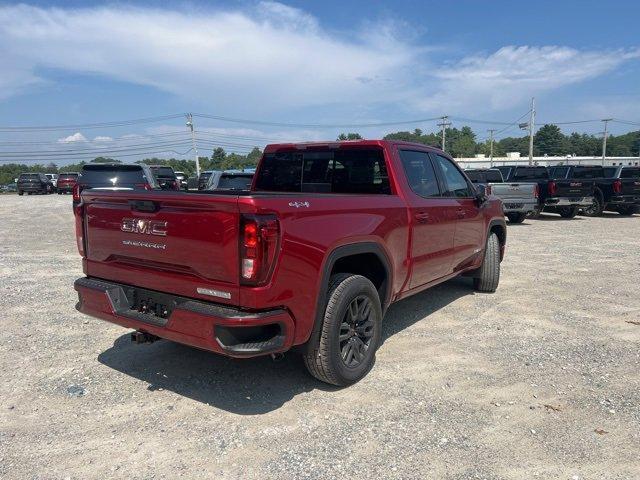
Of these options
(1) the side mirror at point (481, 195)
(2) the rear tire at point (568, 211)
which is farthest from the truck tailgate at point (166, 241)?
(2) the rear tire at point (568, 211)

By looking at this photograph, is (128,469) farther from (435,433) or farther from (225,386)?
(435,433)

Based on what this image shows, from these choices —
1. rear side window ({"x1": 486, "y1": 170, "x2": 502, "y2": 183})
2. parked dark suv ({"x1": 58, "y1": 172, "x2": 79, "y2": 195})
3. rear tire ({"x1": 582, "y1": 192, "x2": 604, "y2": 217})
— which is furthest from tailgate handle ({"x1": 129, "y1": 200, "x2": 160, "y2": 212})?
parked dark suv ({"x1": 58, "y1": 172, "x2": 79, "y2": 195})

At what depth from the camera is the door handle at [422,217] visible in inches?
182

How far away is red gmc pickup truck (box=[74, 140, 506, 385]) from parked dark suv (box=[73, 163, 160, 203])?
7.66 metres

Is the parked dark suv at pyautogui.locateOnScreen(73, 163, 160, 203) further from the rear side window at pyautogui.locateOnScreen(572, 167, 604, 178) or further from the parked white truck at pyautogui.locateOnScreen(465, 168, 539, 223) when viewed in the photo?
the rear side window at pyautogui.locateOnScreen(572, 167, 604, 178)

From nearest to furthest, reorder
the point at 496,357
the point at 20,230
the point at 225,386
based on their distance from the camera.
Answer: the point at 225,386 < the point at 496,357 < the point at 20,230

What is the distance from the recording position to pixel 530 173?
60.6 ft

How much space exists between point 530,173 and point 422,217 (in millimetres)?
15493

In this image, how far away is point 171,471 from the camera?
2838 mm

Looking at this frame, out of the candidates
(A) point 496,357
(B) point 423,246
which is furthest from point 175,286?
(A) point 496,357

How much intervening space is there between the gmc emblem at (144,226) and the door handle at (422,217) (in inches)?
90.4

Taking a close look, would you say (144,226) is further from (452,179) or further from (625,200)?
(625,200)

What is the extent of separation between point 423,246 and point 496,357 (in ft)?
3.88

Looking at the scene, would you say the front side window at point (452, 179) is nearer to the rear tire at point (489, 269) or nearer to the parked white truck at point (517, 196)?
the rear tire at point (489, 269)
